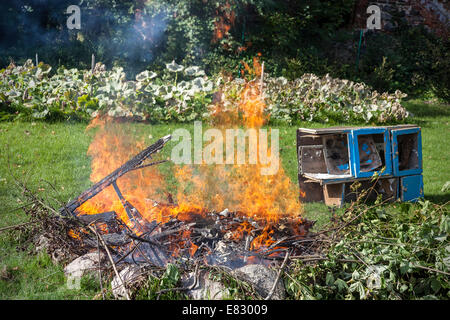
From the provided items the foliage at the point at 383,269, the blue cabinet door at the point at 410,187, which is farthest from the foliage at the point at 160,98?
the foliage at the point at 383,269

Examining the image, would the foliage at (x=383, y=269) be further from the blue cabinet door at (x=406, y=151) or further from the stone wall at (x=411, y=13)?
the stone wall at (x=411, y=13)

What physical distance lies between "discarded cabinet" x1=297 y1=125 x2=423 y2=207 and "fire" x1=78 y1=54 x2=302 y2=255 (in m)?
0.41

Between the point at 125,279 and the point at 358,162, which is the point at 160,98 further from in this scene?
the point at 125,279

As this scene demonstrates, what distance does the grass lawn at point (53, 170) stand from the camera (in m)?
3.71

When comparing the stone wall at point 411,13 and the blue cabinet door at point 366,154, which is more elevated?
the stone wall at point 411,13

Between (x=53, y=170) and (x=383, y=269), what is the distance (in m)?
4.95

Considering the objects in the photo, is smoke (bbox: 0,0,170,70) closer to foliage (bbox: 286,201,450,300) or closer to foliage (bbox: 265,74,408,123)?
foliage (bbox: 265,74,408,123)

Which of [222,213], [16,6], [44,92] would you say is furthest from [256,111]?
[16,6]

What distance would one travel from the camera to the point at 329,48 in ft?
50.3

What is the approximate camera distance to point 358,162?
18.3 ft

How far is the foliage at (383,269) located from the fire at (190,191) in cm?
72

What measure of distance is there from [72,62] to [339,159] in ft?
34.5

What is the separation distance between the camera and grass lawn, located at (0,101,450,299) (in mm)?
3705

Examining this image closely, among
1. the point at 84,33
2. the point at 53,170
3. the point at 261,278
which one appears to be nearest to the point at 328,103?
the point at 53,170
